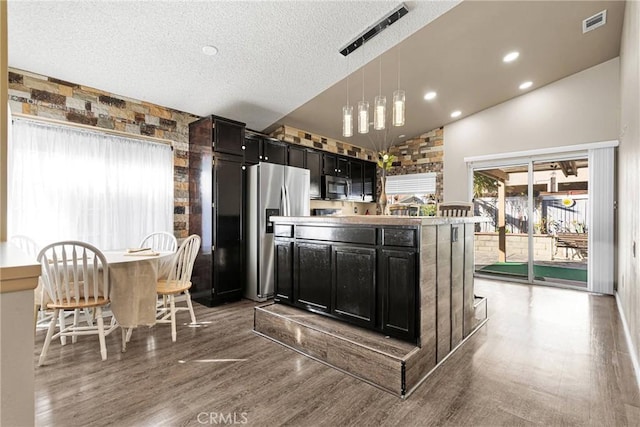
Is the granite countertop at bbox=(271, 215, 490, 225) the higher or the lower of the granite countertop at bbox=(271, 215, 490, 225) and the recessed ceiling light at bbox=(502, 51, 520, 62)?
the lower

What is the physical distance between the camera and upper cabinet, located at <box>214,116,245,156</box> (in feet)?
13.0

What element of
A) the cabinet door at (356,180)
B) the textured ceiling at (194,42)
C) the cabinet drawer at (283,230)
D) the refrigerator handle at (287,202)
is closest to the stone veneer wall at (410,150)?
the cabinet door at (356,180)

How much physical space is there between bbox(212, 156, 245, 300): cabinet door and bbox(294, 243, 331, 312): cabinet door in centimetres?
145

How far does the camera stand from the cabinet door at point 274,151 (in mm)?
4727

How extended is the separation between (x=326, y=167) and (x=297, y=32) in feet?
9.75

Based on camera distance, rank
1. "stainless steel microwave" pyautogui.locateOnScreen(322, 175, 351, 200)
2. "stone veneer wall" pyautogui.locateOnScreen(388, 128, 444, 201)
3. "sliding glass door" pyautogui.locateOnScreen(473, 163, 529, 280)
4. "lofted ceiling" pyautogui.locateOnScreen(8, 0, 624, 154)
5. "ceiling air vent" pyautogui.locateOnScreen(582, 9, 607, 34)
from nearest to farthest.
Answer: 1. "lofted ceiling" pyautogui.locateOnScreen(8, 0, 624, 154)
2. "ceiling air vent" pyautogui.locateOnScreen(582, 9, 607, 34)
3. "sliding glass door" pyautogui.locateOnScreen(473, 163, 529, 280)
4. "stainless steel microwave" pyautogui.locateOnScreen(322, 175, 351, 200)
5. "stone veneer wall" pyautogui.locateOnScreen(388, 128, 444, 201)

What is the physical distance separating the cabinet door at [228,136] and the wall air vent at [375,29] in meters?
1.76

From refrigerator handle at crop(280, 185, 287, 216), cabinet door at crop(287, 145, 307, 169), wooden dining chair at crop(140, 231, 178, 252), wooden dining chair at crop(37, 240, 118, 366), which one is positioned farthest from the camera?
cabinet door at crop(287, 145, 307, 169)

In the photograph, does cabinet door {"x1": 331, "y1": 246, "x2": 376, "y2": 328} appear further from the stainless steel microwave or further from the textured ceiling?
the stainless steel microwave

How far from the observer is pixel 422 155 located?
651cm

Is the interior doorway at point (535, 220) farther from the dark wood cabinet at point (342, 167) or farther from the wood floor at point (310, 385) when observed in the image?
the dark wood cabinet at point (342, 167)

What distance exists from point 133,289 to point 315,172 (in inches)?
145

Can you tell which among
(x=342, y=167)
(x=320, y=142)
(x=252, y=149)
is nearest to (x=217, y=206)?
(x=252, y=149)

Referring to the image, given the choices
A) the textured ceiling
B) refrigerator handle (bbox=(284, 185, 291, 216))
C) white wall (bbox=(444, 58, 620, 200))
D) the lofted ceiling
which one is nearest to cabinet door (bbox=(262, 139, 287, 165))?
the lofted ceiling
